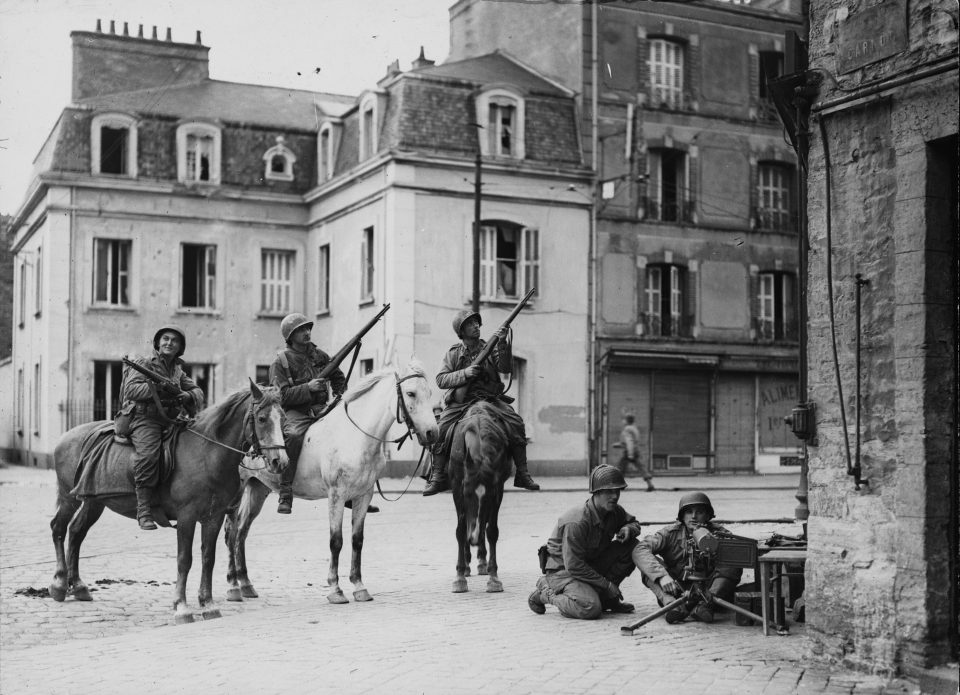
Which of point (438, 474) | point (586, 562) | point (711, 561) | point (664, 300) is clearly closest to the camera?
point (711, 561)

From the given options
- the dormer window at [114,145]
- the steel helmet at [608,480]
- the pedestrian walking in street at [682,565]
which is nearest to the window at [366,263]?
the dormer window at [114,145]

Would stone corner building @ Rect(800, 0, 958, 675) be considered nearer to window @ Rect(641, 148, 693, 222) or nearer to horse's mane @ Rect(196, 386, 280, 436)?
horse's mane @ Rect(196, 386, 280, 436)

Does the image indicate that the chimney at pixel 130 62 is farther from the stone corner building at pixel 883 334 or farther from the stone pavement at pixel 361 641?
the stone corner building at pixel 883 334

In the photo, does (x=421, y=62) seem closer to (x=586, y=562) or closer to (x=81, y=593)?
(x=81, y=593)

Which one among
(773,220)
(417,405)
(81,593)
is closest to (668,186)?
(773,220)

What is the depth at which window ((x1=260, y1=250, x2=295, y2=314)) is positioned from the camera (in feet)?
115

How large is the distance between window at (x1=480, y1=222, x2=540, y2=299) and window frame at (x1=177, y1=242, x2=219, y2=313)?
28.3 feet

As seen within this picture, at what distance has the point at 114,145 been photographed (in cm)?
3341

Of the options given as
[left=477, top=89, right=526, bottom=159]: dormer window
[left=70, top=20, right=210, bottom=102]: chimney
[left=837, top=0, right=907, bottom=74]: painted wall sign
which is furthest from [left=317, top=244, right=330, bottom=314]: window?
[left=837, top=0, right=907, bottom=74]: painted wall sign

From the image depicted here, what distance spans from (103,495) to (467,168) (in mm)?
20050

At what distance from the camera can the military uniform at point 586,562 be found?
9734 mm

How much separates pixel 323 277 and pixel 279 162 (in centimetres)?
378

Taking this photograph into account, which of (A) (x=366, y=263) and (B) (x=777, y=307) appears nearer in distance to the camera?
(A) (x=366, y=263)

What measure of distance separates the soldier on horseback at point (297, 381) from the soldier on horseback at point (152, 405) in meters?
0.91
